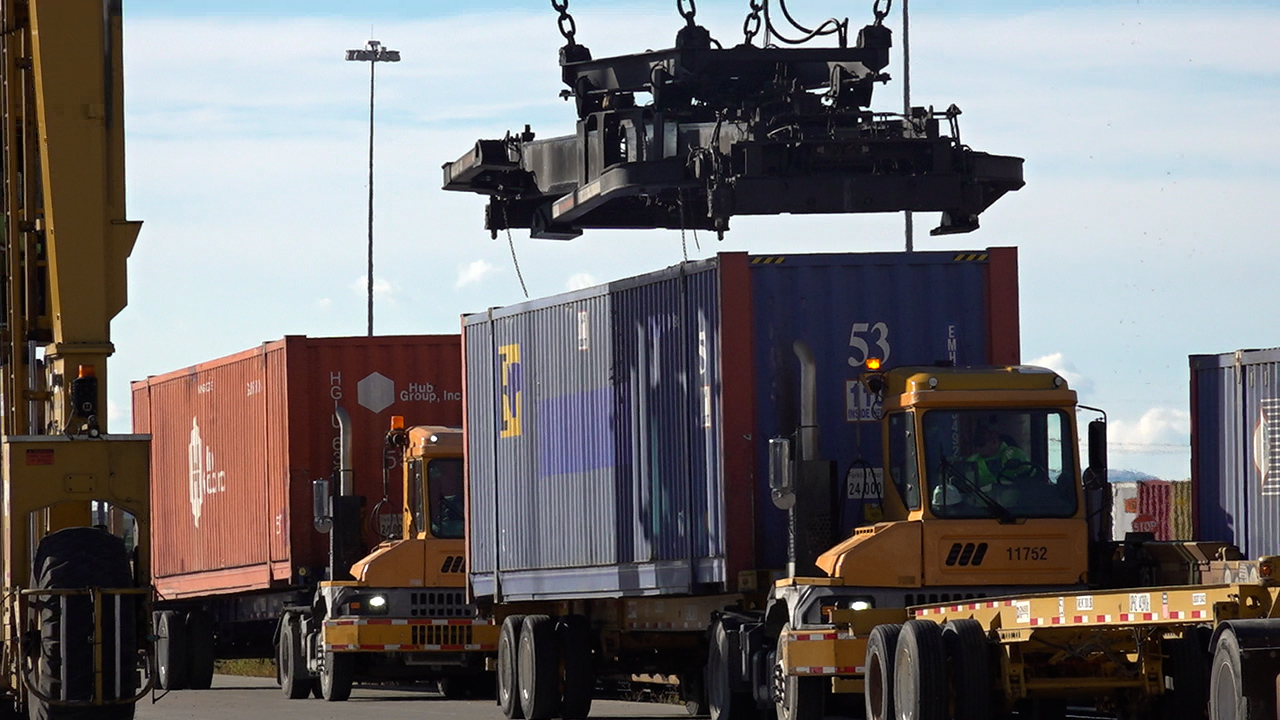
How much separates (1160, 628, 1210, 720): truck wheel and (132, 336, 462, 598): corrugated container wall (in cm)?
1187

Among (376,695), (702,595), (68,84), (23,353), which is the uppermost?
(68,84)

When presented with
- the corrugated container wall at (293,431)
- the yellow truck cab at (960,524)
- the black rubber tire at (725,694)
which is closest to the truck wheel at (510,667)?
the black rubber tire at (725,694)

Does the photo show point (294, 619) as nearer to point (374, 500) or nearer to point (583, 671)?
point (374, 500)

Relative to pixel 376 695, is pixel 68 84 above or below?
above

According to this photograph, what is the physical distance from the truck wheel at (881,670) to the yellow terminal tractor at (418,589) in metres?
8.60

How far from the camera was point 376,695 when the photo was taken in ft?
81.7

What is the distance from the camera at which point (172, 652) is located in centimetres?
2744

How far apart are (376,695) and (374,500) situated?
6.80ft

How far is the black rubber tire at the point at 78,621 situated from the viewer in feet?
38.8

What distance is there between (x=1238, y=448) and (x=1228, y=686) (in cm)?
545

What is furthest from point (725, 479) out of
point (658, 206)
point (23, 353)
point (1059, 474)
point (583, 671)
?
point (658, 206)

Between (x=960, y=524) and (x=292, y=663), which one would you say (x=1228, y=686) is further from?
(x=292, y=663)

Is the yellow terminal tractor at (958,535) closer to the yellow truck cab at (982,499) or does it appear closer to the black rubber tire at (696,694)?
the yellow truck cab at (982,499)

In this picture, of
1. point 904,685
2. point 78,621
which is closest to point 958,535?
point 904,685
